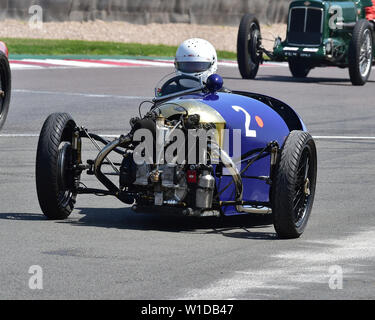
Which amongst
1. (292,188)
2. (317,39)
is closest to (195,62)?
(292,188)

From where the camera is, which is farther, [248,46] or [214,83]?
[248,46]

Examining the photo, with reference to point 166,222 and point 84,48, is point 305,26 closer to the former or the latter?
point 84,48

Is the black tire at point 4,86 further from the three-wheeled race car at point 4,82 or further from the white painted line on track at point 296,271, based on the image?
the white painted line on track at point 296,271

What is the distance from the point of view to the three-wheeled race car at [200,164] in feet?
26.7

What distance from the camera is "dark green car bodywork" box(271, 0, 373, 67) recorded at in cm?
2353

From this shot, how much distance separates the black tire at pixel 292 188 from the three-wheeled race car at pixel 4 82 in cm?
726

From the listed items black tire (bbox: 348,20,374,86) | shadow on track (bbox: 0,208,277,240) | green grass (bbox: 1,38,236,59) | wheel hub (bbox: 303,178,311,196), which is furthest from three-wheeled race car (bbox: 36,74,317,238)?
green grass (bbox: 1,38,236,59)

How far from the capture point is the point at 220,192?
8.43m

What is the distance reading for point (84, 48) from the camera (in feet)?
101

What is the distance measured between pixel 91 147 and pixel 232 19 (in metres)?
25.1

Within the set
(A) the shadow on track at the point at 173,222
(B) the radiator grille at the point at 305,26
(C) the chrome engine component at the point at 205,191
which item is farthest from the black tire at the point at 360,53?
(C) the chrome engine component at the point at 205,191

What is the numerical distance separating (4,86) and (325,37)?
10.3m
